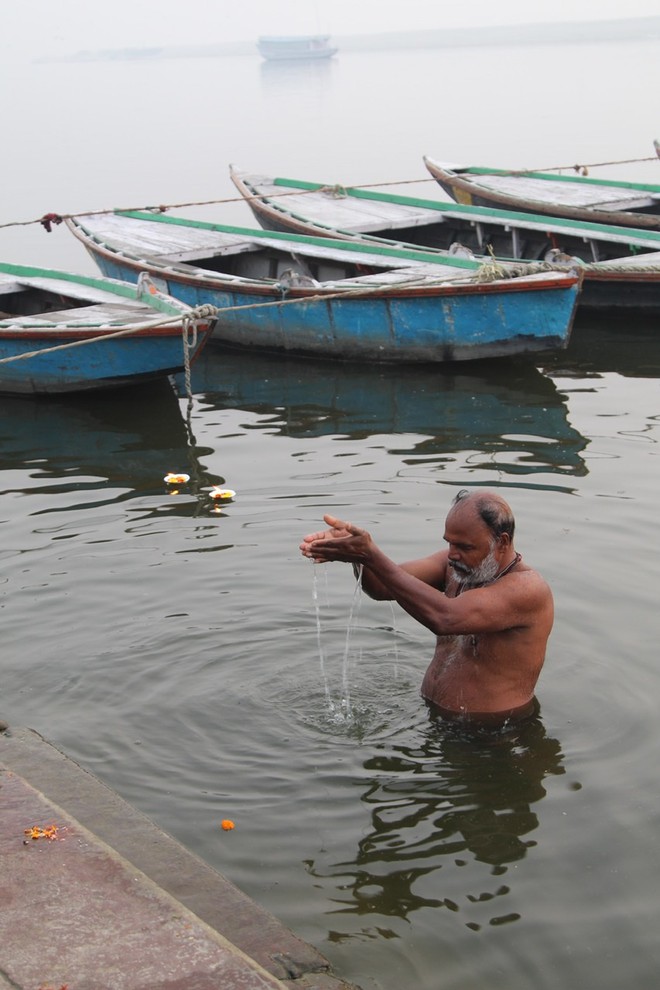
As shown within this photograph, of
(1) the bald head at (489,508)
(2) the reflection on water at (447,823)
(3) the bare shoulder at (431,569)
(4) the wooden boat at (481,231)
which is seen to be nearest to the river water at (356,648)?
(2) the reflection on water at (447,823)

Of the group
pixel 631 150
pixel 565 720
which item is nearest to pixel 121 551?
pixel 565 720

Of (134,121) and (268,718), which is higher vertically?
(134,121)

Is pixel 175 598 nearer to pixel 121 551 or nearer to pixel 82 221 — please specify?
pixel 121 551

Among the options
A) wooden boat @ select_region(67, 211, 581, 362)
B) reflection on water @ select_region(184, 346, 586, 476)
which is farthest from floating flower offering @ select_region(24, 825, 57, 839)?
wooden boat @ select_region(67, 211, 581, 362)

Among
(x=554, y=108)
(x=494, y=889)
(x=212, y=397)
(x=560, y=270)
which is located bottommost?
(x=494, y=889)

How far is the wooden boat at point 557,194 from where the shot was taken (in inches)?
576

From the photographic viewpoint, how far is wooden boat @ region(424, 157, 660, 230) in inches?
576

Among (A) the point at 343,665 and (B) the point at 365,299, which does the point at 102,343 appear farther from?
(A) the point at 343,665

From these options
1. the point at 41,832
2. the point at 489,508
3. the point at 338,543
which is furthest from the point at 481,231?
the point at 41,832

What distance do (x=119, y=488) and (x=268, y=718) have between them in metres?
3.95

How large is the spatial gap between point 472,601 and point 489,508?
363 mm

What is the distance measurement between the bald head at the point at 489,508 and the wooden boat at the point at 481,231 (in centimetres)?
816

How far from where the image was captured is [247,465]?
952cm

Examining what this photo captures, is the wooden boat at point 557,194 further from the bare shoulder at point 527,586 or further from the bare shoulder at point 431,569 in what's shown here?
the bare shoulder at point 527,586
